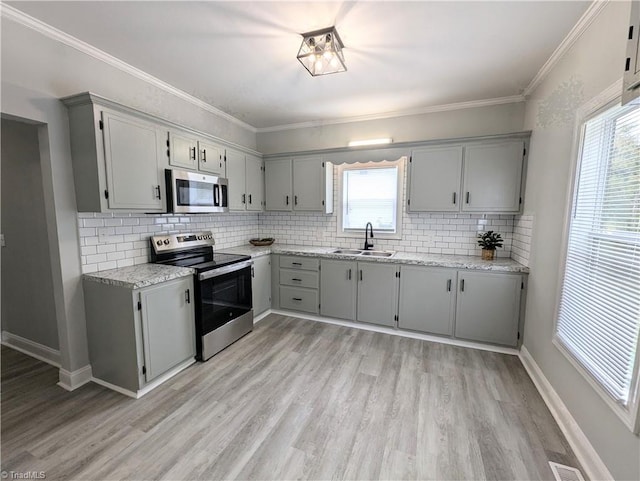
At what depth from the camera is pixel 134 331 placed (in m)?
2.08

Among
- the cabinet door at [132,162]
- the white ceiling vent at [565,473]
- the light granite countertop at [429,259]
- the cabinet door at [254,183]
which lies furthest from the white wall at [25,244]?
the white ceiling vent at [565,473]

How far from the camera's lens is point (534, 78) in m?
2.64

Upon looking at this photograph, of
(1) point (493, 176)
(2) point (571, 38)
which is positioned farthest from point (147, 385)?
(2) point (571, 38)

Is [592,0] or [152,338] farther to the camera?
[152,338]

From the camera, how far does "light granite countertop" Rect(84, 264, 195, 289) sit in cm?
208

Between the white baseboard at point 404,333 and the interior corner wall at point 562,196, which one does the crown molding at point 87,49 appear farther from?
the interior corner wall at point 562,196

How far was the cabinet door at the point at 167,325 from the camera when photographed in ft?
7.11

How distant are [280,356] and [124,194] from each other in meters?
2.04

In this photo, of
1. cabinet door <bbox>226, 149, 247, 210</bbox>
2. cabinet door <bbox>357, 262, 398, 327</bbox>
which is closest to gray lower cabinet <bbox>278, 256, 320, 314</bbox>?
cabinet door <bbox>357, 262, 398, 327</bbox>

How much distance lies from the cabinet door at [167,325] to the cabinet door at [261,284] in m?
1.00

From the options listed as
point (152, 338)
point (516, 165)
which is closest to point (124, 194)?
point (152, 338)

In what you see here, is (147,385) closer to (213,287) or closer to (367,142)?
(213,287)

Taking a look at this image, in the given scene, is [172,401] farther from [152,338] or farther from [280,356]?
[280,356]

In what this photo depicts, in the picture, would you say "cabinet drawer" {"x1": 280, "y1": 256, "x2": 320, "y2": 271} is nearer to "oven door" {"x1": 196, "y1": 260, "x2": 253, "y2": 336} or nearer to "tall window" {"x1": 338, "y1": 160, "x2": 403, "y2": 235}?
"oven door" {"x1": 196, "y1": 260, "x2": 253, "y2": 336}
